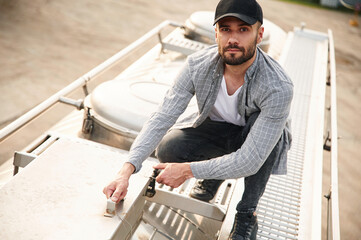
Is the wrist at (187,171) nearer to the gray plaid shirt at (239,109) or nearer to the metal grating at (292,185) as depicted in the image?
the gray plaid shirt at (239,109)

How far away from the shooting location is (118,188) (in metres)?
1.61

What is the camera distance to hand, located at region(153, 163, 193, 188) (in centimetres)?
181

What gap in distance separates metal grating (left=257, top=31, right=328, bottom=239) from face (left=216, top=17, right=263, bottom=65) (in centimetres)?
88

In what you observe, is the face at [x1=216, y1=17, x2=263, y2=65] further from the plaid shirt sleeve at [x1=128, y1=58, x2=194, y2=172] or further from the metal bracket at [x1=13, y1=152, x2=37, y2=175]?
the metal bracket at [x1=13, y1=152, x2=37, y2=175]

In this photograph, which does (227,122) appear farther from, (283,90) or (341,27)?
(341,27)

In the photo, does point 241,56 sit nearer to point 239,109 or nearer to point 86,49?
point 239,109

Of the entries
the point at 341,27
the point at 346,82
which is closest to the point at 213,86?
the point at 346,82

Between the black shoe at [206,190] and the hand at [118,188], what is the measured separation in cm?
65

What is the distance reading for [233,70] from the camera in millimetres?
1936

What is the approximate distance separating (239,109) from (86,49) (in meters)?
4.90

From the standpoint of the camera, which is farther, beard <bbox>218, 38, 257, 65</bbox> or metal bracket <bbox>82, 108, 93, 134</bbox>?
metal bracket <bbox>82, 108, 93, 134</bbox>

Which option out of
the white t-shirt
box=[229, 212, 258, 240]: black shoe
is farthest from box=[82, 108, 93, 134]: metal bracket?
Result: box=[229, 212, 258, 240]: black shoe

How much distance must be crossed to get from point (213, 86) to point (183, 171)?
40 cm

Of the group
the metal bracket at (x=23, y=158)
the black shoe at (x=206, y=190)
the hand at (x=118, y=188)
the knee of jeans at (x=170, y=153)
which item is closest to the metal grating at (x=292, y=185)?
the black shoe at (x=206, y=190)
